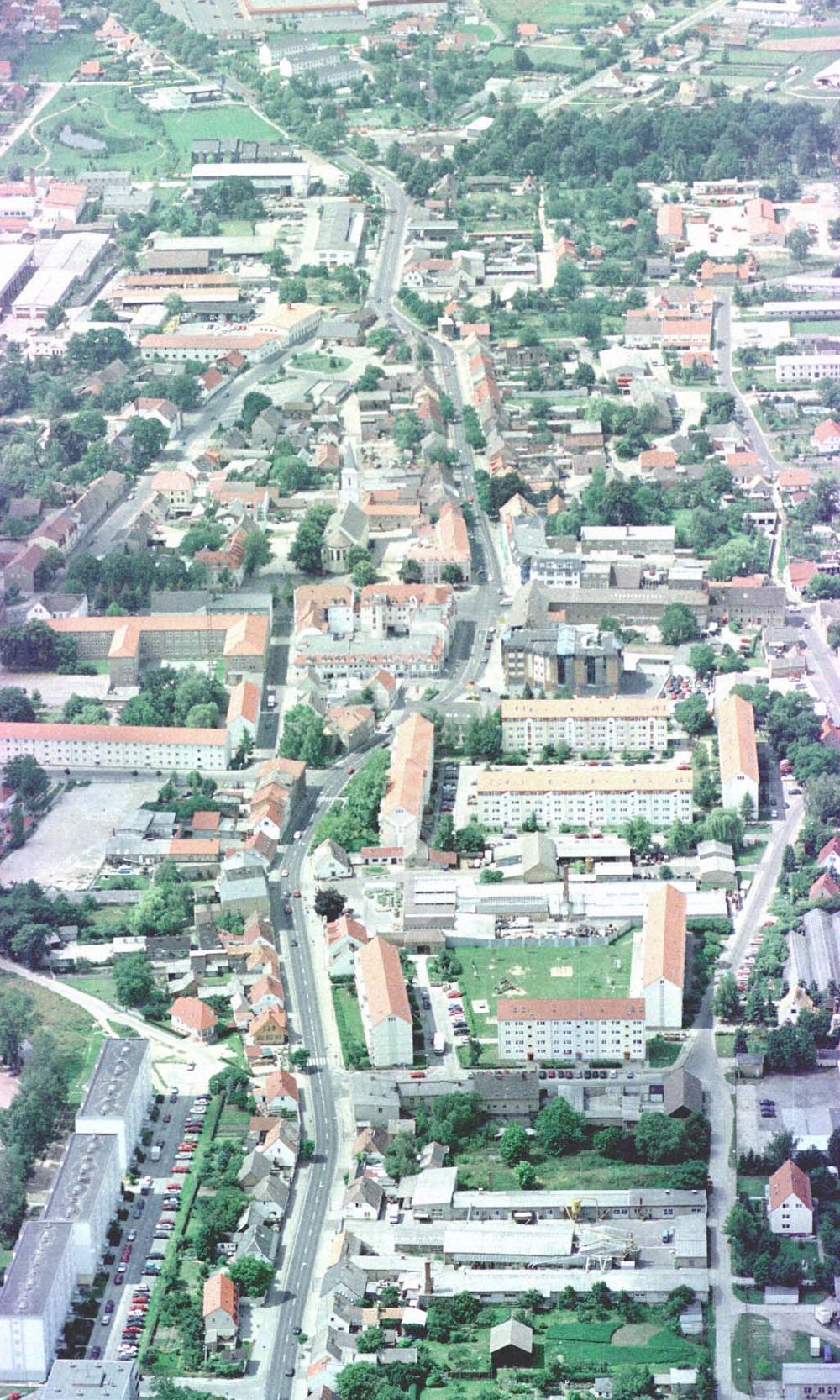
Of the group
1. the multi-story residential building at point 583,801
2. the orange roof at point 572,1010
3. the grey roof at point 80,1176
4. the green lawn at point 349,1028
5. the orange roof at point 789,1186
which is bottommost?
the orange roof at point 789,1186

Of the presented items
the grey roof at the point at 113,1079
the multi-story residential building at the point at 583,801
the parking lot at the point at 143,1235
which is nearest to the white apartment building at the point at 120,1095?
the grey roof at the point at 113,1079

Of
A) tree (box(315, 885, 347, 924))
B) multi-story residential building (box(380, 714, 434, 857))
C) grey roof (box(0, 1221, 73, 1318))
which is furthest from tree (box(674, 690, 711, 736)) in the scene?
grey roof (box(0, 1221, 73, 1318))

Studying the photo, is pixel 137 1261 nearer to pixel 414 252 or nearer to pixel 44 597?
pixel 44 597

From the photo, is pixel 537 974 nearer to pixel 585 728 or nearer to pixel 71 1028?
pixel 71 1028

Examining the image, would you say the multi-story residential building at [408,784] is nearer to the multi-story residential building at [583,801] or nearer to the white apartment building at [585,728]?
the multi-story residential building at [583,801]

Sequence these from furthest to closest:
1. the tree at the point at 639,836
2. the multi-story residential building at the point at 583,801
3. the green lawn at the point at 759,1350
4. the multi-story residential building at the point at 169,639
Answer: the multi-story residential building at the point at 169,639
the multi-story residential building at the point at 583,801
the tree at the point at 639,836
the green lawn at the point at 759,1350

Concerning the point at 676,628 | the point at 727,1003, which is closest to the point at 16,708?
the point at 676,628

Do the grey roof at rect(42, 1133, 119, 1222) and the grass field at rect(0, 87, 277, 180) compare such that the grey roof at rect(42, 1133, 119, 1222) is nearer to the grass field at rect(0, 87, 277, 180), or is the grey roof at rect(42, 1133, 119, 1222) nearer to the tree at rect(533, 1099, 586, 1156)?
the tree at rect(533, 1099, 586, 1156)
